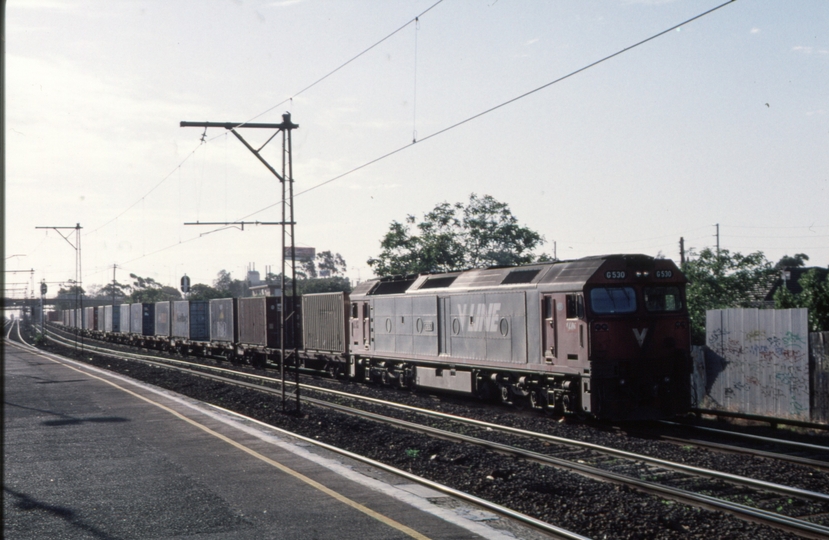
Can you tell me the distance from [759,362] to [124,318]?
2232 inches

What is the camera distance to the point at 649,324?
16594mm

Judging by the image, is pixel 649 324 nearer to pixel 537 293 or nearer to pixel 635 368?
pixel 635 368

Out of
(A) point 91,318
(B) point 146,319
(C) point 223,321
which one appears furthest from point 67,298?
(C) point 223,321

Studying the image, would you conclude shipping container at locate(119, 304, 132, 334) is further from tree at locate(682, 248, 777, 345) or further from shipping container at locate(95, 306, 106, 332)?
tree at locate(682, 248, 777, 345)

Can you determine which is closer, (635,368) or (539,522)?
(539,522)

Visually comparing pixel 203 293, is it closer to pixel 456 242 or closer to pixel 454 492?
pixel 456 242

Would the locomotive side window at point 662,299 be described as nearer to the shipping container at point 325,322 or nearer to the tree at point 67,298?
the shipping container at point 325,322

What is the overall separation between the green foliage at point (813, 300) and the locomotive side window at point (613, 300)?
779cm

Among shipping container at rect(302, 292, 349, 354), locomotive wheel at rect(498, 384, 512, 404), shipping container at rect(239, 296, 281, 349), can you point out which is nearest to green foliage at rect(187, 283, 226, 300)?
shipping container at rect(239, 296, 281, 349)

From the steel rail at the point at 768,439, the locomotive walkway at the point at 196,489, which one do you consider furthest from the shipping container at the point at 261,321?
the steel rail at the point at 768,439

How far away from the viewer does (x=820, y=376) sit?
1605 cm

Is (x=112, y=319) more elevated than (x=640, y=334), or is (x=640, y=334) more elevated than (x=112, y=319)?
(x=640, y=334)

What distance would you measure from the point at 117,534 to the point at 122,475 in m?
3.42

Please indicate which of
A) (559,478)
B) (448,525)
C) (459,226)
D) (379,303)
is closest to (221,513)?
(448,525)
